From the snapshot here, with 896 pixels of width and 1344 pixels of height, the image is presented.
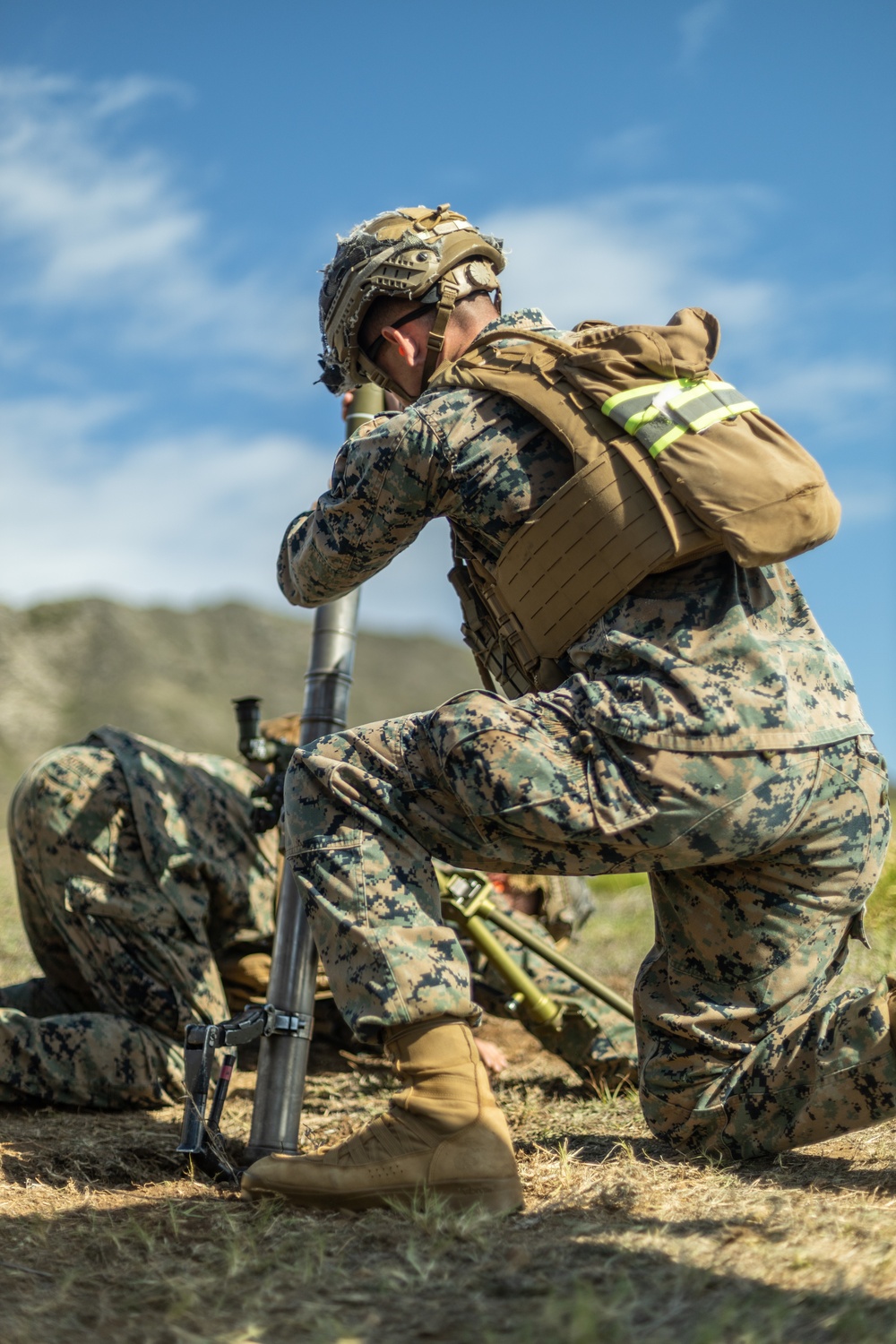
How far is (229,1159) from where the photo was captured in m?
3.77

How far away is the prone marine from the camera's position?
2.89 m

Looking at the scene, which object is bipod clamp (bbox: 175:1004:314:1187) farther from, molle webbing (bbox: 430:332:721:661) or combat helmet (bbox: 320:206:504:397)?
combat helmet (bbox: 320:206:504:397)

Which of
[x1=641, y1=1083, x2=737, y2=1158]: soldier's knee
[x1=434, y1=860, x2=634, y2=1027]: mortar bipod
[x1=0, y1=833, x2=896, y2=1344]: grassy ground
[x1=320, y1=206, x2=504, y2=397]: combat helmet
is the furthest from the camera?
[x1=434, y1=860, x2=634, y2=1027]: mortar bipod

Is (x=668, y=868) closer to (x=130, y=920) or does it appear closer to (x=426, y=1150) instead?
(x=426, y=1150)

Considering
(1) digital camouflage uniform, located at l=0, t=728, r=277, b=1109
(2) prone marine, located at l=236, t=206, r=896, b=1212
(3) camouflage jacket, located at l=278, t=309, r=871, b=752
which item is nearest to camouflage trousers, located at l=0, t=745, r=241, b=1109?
(1) digital camouflage uniform, located at l=0, t=728, r=277, b=1109

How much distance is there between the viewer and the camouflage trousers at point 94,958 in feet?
15.1

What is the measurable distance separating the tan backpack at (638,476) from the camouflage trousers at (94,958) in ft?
7.98

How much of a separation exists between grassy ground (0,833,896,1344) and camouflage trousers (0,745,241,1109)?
2.46 ft

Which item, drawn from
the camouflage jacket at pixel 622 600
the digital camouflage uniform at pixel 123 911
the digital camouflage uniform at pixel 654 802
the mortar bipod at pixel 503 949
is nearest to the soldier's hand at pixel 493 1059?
the mortar bipod at pixel 503 949

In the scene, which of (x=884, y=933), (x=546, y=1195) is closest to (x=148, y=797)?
(x=546, y=1195)

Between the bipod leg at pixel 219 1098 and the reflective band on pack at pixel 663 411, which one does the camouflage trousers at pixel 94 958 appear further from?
the reflective band on pack at pixel 663 411

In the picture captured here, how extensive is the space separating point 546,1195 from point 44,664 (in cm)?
4152

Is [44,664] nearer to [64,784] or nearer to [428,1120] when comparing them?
[64,784]

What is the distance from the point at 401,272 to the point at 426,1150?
2380 mm
